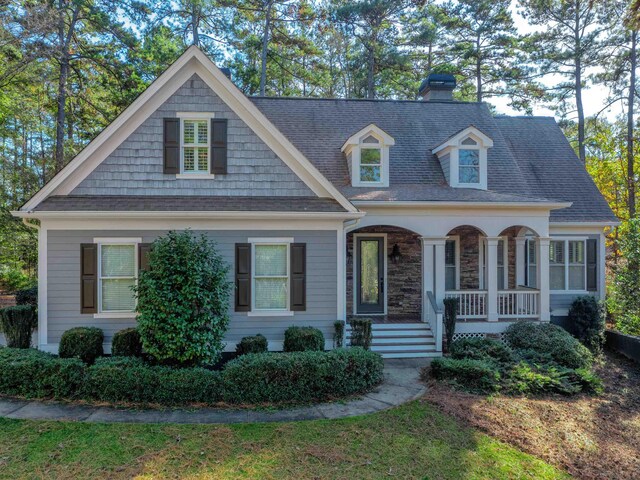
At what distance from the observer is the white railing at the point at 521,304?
416 inches

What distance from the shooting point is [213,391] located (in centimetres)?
634

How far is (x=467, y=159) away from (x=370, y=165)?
119 inches

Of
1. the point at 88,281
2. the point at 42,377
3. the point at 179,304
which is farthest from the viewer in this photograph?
the point at 88,281

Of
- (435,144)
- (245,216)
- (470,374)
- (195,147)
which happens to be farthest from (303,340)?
(435,144)

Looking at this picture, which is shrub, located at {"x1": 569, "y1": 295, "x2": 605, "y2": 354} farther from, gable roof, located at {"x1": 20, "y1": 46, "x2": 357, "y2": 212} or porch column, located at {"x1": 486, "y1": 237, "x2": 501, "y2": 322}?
gable roof, located at {"x1": 20, "y1": 46, "x2": 357, "y2": 212}

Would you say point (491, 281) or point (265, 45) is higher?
point (265, 45)

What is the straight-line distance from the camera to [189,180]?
895 cm

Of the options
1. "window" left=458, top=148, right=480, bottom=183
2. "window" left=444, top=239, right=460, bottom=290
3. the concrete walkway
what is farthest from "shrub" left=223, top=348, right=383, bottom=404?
"window" left=458, top=148, right=480, bottom=183

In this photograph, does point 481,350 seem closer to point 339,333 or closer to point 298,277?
point 339,333

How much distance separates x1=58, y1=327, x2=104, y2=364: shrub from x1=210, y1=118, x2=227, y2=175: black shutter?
14.1 ft

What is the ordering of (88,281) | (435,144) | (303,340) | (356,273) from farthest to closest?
(435,144) → (356,273) → (88,281) → (303,340)

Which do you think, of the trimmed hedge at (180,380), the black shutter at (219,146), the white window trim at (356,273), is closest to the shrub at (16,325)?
the trimmed hedge at (180,380)

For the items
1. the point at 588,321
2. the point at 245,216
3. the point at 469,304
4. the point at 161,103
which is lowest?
the point at 588,321

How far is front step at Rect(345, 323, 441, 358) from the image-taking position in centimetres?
948
